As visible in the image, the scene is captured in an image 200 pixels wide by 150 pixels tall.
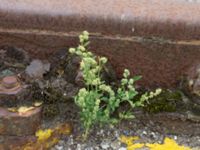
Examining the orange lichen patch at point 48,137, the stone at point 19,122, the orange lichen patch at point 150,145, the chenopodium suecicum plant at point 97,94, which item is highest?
the chenopodium suecicum plant at point 97,94

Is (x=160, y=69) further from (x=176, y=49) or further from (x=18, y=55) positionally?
(x=18, y=55)

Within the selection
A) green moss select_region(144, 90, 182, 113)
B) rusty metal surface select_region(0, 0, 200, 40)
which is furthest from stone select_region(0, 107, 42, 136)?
green moss select_region(144, 90, 182, 113)

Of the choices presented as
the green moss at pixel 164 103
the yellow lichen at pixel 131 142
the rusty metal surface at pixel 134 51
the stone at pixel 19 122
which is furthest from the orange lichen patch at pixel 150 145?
the stone at pixel 19 122

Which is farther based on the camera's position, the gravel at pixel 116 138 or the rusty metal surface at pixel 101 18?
the gravel at pixel 116 138

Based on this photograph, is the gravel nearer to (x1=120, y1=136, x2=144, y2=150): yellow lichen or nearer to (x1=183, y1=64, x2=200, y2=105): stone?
(x1=120, y1=136, x2=144, y2=150): yellow lichen

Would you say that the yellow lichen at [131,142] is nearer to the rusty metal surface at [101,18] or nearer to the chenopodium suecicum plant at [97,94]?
the chenopodium suecicum plant at [97,94]

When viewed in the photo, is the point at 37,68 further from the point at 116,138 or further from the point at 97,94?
the point at 116,138
